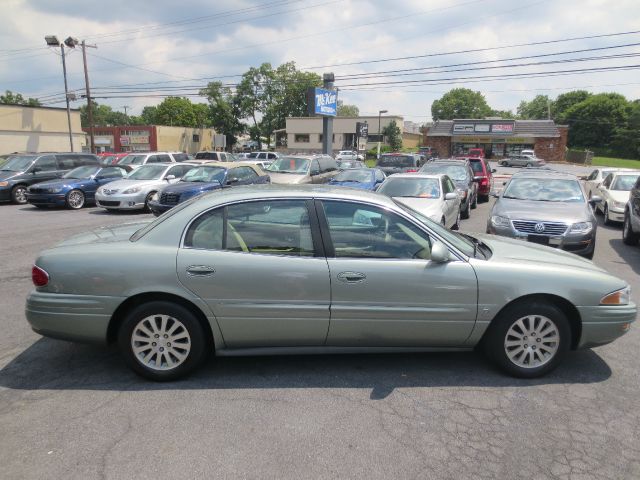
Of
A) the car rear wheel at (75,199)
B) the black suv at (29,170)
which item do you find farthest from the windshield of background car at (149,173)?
the black suv at (29,170)

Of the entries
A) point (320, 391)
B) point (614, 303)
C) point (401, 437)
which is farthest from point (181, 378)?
point (614, 303)

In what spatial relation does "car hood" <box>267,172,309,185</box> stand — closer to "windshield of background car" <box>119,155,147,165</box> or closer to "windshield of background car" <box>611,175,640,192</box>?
"windshield of background car" <box>611,175,640,192</box>

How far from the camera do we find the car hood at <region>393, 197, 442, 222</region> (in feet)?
28.9

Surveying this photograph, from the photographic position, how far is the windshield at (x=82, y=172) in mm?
15562

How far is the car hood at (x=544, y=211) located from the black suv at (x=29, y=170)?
50.1ft

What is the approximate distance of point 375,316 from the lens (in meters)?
3.63

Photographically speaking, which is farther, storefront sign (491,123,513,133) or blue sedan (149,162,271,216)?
storefront sign (491,123,513,133)

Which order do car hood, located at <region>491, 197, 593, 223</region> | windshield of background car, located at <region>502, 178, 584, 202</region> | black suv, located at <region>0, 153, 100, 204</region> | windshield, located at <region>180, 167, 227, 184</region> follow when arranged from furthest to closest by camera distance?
black suv, located at <region>0, 153, 100, 204</region> < windshield, located at <region>180, 167, 227, 184</region> < windshield of background car, located at <region>502, 178, 584, 202</region> < car hood, located at <region>491, 197, 593, 223</region>

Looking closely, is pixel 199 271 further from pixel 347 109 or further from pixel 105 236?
pixel 347 109

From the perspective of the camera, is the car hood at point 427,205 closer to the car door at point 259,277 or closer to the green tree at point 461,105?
the car door at point 259,277

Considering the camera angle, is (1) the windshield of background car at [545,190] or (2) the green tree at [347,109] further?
(2) the green tree at [347,109]

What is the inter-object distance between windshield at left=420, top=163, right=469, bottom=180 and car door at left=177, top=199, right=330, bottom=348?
37.8ft

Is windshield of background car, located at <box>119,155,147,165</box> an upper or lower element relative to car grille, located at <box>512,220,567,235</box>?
upper

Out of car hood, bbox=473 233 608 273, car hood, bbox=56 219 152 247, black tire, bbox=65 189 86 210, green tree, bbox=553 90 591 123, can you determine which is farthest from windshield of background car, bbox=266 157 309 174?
green tree, bbox=553 90 591 123
